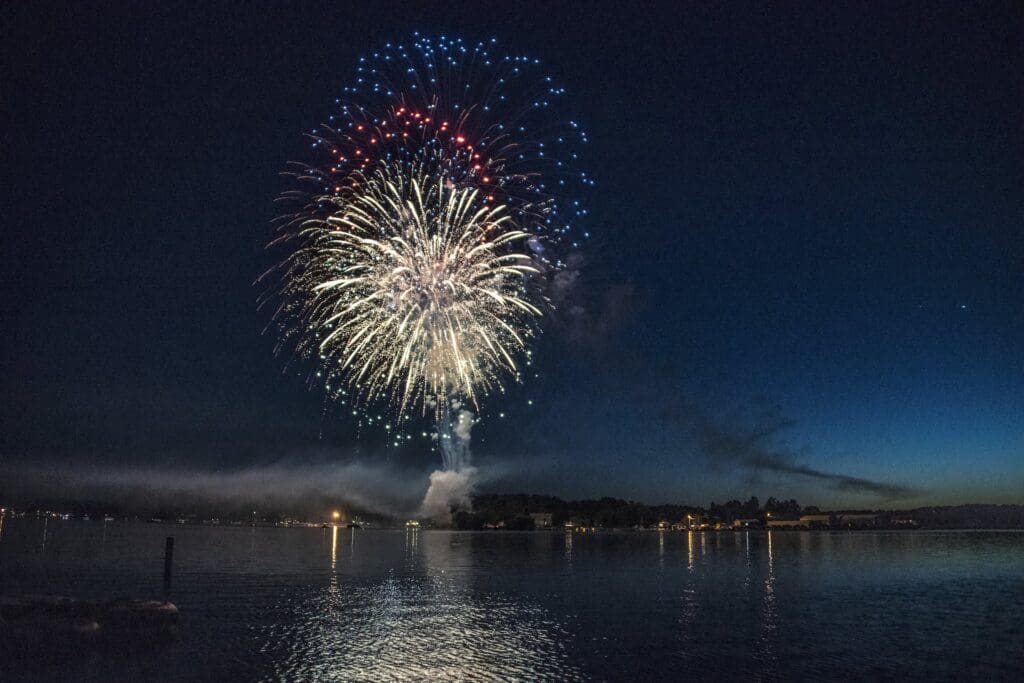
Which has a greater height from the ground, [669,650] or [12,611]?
[12,611]

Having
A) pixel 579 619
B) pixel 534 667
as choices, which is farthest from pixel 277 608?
pixel 534 667

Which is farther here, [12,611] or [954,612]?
[954,612]

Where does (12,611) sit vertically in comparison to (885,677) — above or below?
above

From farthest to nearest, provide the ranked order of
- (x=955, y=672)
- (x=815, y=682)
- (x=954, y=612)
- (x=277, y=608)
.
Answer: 1. (x=954, y=612)
2. (x=277, y=608)
3. (x=955, y=672)
4. (x=815, y=682)

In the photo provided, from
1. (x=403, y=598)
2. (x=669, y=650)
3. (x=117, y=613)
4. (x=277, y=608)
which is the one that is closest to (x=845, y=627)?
(x=669, y=650)

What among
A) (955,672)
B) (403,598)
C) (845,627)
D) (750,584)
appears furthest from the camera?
(750,584)

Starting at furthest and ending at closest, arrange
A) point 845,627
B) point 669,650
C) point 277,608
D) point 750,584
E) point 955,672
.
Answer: point 750,584, point 277,608, point 845,627, point 669,650, point 955,672

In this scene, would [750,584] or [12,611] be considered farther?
[750,584]

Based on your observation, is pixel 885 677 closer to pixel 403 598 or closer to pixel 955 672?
pixel 955 672

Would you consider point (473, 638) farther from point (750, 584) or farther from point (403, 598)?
point (750, 584)

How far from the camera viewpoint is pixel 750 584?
5172 cm

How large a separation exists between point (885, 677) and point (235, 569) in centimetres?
5061

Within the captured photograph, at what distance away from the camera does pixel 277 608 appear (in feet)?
117

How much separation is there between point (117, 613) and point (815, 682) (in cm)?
2461
